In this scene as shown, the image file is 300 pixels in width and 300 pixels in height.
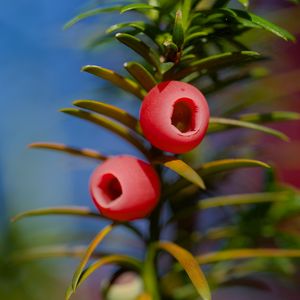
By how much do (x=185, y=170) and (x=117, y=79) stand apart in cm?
11

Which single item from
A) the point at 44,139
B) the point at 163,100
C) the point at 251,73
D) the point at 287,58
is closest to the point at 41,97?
the point at 44,139

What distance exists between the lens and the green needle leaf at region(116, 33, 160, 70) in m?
0.38

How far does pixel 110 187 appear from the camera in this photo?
418 millimetres

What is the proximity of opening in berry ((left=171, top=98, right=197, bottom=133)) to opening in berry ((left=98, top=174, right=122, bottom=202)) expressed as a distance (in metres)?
0.07

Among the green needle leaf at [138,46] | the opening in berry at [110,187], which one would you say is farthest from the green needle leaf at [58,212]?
the green needle leaf at [138,46]

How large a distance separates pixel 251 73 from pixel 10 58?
85 centimetres

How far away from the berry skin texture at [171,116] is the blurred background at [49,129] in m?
0.42

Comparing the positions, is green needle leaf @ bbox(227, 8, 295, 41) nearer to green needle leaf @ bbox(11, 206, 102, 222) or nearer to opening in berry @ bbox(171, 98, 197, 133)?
opening in berry @ bbox(171, 98, 197, 133)

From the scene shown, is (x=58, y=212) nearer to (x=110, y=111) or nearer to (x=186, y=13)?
(x=110, y=111)

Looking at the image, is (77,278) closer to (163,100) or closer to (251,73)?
(163,100)

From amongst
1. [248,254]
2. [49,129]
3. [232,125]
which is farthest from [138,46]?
[49,129]

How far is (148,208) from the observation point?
0.40 m

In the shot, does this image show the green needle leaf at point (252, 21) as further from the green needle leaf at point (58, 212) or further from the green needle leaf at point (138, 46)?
the green needle leaf at point (58, 212)

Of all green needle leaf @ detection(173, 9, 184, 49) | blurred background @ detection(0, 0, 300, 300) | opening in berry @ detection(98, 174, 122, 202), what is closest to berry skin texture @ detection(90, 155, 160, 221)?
opening in berry @ detection(98, 174, 122, 202)
